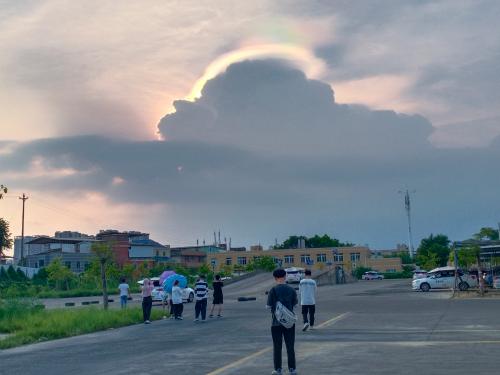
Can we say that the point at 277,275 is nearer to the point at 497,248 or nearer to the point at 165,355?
the point at 165,355

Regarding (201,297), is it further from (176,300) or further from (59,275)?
(59,275)

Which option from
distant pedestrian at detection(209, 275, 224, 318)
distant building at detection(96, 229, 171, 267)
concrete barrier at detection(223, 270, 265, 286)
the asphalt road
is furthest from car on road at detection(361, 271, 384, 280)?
the asphalt road

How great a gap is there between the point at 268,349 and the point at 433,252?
3706 inches

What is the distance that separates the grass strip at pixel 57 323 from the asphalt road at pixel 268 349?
84cm

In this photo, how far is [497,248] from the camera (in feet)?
132

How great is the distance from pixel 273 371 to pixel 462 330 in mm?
9256

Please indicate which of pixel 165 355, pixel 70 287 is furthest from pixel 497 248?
pixel 70 287

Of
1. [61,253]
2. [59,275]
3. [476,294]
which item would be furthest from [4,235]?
[476,294]

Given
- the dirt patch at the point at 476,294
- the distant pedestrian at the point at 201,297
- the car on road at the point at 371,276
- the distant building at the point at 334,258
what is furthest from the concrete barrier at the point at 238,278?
the distant pedestrian at the point at 201,297

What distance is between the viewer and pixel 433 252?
343ft

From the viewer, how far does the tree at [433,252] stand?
7942 cm

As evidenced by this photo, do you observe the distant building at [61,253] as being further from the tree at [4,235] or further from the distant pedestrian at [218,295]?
the distant pedestrian at [218,295]

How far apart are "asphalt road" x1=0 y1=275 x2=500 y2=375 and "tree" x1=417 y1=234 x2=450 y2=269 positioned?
56.8 meters

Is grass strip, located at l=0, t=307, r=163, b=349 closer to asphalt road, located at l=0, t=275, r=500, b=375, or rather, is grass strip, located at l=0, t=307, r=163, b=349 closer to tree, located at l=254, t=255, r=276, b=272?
asphalt road, located at l=0, t=275, r=500, b=375
